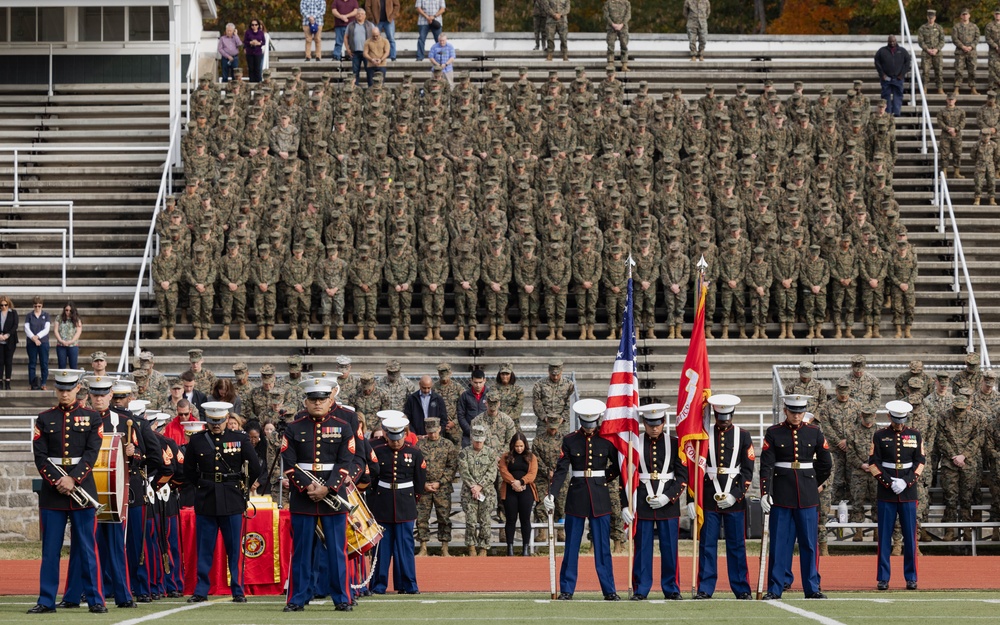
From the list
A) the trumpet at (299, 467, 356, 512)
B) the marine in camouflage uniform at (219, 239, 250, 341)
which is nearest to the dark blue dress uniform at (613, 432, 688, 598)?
the trumpet at (299, 467, 356, 512)

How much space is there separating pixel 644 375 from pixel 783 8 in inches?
942

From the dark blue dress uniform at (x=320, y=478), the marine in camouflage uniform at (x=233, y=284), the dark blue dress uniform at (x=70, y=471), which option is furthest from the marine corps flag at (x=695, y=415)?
the marine in camouflage uniform at (x=233, y=284)

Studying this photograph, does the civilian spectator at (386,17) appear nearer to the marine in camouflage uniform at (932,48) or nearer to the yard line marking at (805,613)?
the marine in camouflage uniform at (932,48)

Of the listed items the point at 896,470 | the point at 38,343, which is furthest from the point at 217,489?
the point at 38,343

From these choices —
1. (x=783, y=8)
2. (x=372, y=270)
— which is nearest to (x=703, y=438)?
(x=372, y=270)

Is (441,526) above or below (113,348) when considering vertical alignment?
below

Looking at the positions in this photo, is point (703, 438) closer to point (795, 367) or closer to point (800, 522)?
point (800, 522)

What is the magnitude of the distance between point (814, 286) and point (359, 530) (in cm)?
1129

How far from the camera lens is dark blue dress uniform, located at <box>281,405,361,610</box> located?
14211 millimetres

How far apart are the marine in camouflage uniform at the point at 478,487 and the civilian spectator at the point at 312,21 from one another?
14576 mm

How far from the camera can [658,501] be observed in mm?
15781

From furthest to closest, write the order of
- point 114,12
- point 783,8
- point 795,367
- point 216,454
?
point 783,8, point 114,12, point 795,367, point 216,454

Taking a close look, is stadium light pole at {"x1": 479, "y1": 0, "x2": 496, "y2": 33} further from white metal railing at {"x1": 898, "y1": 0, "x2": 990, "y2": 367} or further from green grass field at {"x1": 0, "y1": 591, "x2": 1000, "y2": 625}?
green grass field at {"x1": 0, "y1": 591, "x2": 1000, "y2": 625}

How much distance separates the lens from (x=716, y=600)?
51.0ft
